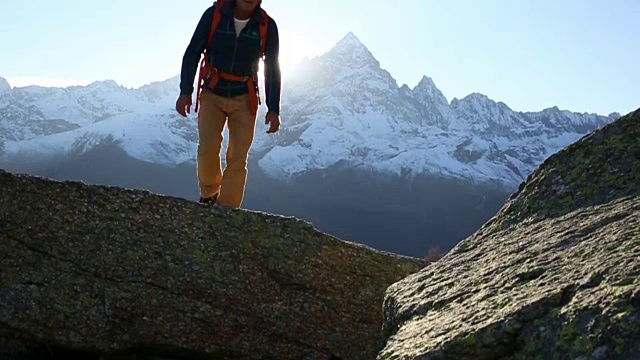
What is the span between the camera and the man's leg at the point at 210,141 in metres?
9.75

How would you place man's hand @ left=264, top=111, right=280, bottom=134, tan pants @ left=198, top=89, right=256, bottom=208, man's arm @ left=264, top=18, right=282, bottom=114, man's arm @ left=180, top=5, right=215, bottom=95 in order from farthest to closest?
man's hand @ left=264, top=111, right=280, bottom=134 → man's arm @ left=264, top=18, right=282, bottom=114 → tan pants @ left=198, top=89, right=256, bottom=208 → man's arm @ left=180, top=5, right=215, bottom=95

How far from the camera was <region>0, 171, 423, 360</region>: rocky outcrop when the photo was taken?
24.8 ft

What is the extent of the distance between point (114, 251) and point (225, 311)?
1482 mm

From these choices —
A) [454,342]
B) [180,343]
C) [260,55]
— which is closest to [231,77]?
[260,55]

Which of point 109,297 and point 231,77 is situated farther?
point 231,77

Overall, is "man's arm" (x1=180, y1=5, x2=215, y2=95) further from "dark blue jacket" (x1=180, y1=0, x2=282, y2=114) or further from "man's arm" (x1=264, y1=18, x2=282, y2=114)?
"man's arm" (x1=264, y1=18, x2=282, y2=114)

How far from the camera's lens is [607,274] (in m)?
3.82

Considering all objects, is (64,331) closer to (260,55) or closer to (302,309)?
(302,309)

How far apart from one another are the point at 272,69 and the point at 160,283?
388cm

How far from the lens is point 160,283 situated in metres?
7.81

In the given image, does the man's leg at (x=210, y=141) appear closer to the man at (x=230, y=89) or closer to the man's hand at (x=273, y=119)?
the man at (x=230, y=89)

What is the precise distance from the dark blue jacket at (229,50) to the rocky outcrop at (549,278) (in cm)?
465

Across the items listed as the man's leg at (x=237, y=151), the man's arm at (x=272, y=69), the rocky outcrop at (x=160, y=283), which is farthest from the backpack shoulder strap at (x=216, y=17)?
the rocky outcrop at (x=160, y=283)

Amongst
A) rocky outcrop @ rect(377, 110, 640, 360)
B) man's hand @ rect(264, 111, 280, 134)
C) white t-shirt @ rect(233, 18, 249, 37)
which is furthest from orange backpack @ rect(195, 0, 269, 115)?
rocky outcrop @ rect(377, 110, 640, 360)
